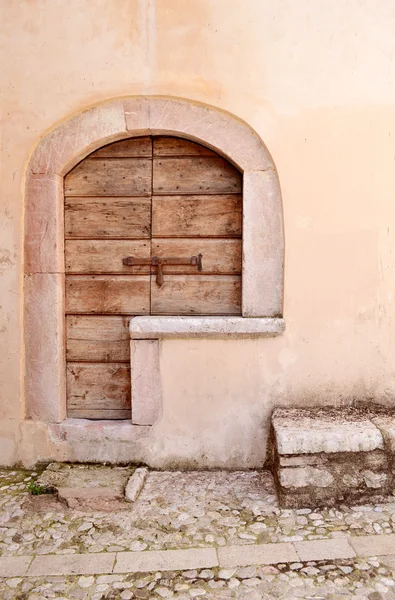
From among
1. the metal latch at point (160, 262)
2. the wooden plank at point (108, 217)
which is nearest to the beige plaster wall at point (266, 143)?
the wooden plank at point (108, 217)

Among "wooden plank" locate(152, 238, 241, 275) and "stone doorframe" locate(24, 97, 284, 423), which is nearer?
"stone doorframe" locate(24, 97, 284, 423)

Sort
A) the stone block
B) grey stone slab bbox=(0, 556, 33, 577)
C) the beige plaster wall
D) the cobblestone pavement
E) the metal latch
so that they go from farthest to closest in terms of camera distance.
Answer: the metal latch
the beige plaster wall
the stone block
grey stone slab bbox=(0, 556, 33, 577)
the cobblestone pavement

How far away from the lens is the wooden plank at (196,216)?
2.92 meters

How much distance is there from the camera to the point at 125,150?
9.72 feet

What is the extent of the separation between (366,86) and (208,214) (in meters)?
1.20

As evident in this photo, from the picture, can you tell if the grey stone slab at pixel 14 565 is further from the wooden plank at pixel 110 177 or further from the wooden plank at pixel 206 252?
the wooden plank at pixel 110 177

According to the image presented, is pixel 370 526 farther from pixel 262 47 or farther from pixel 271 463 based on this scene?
pixel 262 47

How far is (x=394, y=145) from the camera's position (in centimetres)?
273

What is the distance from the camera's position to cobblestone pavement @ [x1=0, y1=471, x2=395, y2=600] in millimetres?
1818

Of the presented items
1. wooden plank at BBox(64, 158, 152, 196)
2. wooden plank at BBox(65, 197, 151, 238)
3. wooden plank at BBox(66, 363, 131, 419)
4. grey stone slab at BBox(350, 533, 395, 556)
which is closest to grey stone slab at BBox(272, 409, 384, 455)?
grey stone slab at BBox(350, 533, 395, 556)

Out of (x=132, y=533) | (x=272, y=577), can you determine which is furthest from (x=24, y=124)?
(x=272, y=577)

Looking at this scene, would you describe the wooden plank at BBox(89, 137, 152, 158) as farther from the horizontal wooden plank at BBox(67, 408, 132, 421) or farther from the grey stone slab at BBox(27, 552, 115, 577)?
the grey stone slab at BBox(27, 552, 115, 577)

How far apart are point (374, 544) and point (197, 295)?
165 centimetres

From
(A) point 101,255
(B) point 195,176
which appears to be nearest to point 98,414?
(A) point 101,255
